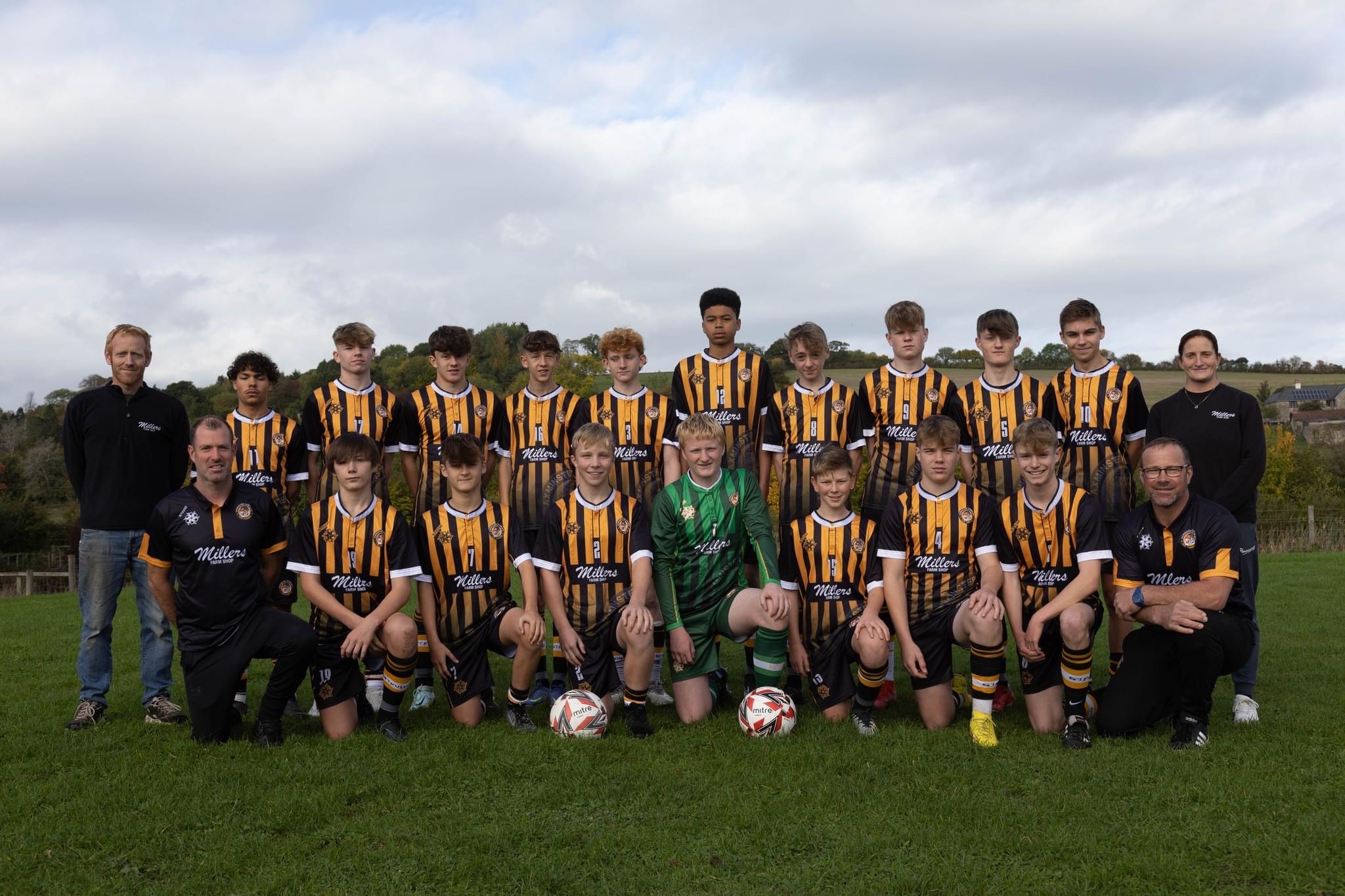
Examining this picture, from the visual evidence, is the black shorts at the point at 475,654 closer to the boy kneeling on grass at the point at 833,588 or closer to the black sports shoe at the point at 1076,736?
the boy kneeling on grass at the point at 833,588

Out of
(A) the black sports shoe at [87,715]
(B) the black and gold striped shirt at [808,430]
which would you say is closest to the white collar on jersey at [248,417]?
(A) the black sports shoe at [87,715]

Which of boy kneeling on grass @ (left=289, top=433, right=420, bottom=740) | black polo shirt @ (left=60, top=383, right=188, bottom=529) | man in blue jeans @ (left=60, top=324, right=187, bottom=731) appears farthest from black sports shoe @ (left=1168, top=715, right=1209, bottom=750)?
black polo shirt @ (left=60, top=383, right=188, bottom=529)

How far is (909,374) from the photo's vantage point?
18.5 feet

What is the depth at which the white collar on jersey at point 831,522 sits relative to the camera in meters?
5.05

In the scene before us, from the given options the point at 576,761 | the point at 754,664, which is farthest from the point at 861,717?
the point at 576,761

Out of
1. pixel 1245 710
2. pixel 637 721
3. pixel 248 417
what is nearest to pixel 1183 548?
pixel 1245 710

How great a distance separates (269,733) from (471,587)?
1189 mm

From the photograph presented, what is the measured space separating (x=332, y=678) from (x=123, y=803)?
1.16 metres

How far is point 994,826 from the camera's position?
3.39m

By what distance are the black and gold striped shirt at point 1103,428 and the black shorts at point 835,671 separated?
164 cm

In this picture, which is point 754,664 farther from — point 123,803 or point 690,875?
point 123,803

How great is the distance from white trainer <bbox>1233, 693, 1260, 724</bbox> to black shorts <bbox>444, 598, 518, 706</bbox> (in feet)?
12.2

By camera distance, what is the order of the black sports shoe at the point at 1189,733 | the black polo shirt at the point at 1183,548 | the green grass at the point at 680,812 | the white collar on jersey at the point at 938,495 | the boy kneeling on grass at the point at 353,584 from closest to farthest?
1. the green grass at the point at 680,812
2. the black sports shoe at the point at 1189,733
3. the black polo shirt at the point at 1183,548
4. the boy kneeling on grass at the point at 353,584
5. the white collar on jersey at the point at 938,495

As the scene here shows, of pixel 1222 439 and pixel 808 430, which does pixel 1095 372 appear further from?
pixel 808 430
